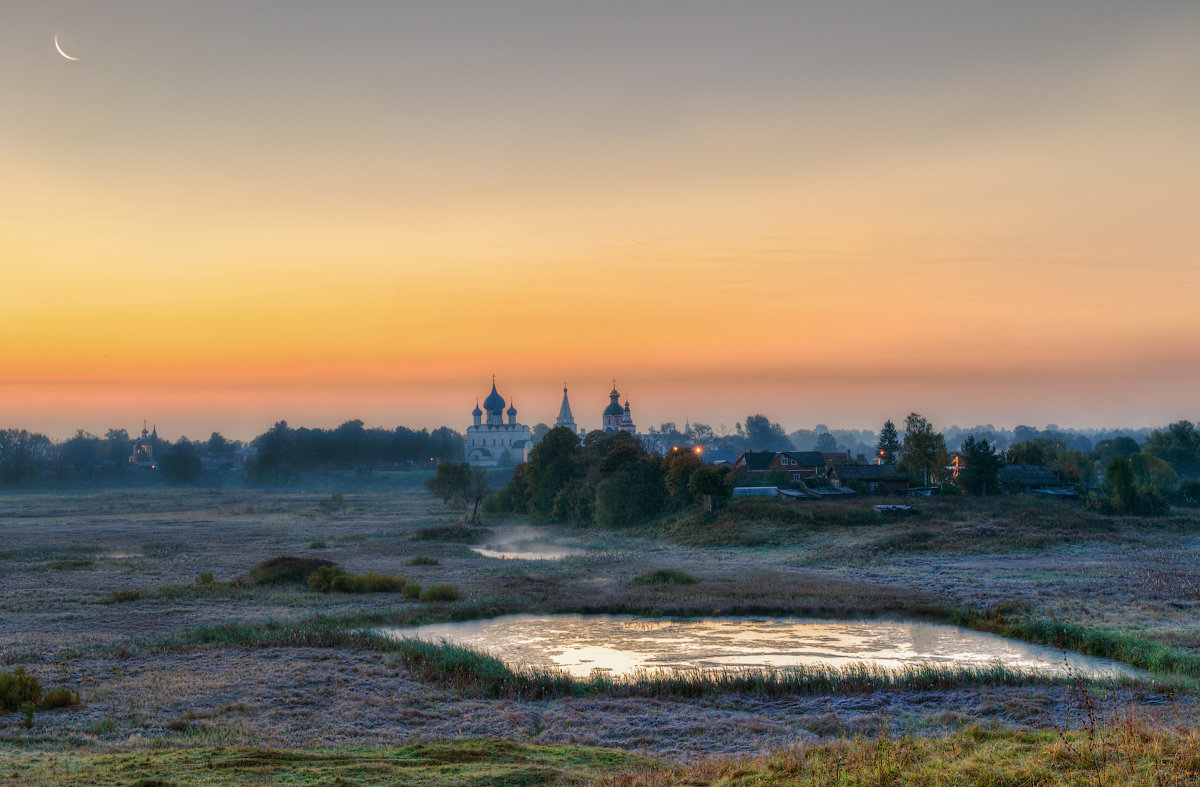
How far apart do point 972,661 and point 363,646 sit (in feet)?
63.0

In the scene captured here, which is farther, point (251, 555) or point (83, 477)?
point (83, 477)

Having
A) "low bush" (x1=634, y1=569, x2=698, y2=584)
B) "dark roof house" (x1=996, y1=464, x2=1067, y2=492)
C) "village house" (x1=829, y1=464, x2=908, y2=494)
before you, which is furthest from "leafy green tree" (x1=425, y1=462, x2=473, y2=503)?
"low bush" (x1=634, y1=569, x2=698, y2=584)

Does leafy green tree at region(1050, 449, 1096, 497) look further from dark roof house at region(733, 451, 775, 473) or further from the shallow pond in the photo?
the shallow pond

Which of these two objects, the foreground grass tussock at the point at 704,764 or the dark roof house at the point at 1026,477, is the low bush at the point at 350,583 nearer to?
the foreground grass tussock at the point at 704,764

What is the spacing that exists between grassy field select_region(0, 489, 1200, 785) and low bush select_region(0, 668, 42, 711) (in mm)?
661

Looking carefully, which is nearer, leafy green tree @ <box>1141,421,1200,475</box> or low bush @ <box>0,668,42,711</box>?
low bush @ <box>0,668,42,711</box>

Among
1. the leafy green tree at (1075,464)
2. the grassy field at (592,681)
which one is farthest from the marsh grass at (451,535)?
the leafy green tree at (1075,464)

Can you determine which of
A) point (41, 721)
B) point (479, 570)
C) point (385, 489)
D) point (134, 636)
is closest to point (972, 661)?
point (41, 721)

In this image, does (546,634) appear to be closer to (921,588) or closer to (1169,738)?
(921,588)

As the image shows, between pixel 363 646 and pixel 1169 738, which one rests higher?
pixel 1169 738

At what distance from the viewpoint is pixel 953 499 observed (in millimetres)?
71438

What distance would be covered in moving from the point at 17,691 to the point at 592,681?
13612 millimetres

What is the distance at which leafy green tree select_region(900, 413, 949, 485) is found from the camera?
93938 mm

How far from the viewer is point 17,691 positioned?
18.9 metres
